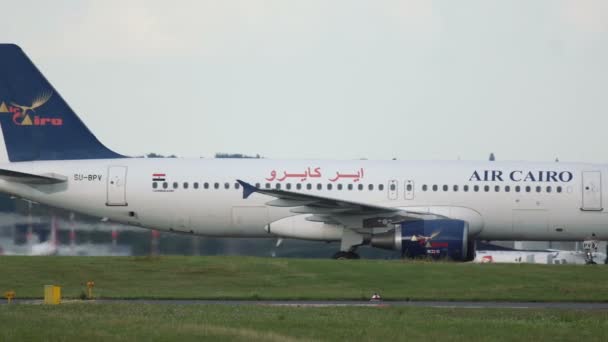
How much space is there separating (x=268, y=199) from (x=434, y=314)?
15.8 m

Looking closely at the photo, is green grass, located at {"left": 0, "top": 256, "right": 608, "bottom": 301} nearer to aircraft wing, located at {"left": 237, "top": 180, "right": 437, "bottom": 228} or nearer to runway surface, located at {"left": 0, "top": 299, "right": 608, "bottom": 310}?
runway surface, located at {"left": 0, "top": 299, "right": 608, "bottom": 310}

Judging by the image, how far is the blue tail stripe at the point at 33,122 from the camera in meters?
35.8

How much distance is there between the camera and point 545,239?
118ft

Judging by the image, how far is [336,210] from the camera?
111 feet

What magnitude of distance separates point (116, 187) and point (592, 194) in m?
14.7

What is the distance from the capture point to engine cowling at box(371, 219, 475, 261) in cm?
3291

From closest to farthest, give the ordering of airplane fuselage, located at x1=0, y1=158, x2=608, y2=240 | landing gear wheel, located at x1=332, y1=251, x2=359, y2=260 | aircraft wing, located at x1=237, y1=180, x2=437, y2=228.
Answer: aircraft wing, located at x1=237, y1=180, x2=437, y2=228
landing gear wheel, located at x1=332, y1=251, x2=359, y2=260
airplane fuselage, located at x1=0, y1=158, x2=608, y2=240

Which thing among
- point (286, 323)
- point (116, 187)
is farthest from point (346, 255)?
point (286, 323)

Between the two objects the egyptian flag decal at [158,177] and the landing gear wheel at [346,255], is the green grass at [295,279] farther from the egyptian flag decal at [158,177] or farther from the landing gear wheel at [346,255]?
the egyptian flag decal at [158,177]

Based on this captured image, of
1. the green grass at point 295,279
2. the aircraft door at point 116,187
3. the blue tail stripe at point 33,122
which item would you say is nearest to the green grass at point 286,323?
the green grass at point 295,279

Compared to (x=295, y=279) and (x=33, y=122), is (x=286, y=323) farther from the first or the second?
(x=33, y=122)

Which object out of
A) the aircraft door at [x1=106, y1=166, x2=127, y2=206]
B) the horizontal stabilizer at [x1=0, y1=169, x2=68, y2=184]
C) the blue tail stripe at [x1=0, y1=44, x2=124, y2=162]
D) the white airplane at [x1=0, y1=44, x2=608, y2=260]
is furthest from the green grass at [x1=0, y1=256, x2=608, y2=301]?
the blue tail stripe at [x1=0, y1=44, x2=124, y2=162]

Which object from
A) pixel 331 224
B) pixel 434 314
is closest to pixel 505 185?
pixel 331 224

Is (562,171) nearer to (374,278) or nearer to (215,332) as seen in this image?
(374,278)
